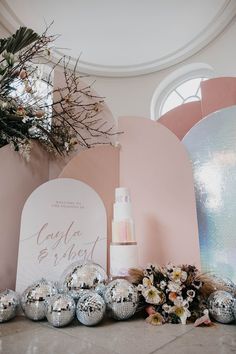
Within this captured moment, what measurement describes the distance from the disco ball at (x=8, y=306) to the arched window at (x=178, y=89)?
167cm

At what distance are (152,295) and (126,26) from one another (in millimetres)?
1822

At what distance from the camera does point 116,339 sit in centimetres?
49

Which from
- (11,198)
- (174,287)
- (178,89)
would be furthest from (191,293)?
(178,89)

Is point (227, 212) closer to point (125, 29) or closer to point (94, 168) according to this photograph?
point (94, 168)

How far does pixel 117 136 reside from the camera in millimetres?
980

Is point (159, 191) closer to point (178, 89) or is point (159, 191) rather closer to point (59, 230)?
point (59, 230)

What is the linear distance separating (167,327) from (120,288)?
5.4 inches

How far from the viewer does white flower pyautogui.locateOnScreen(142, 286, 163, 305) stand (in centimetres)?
59

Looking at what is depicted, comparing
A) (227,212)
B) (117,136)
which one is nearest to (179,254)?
(227,212)

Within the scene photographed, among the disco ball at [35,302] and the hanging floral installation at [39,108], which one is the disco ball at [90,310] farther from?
the hanging floral installation at [39,108]

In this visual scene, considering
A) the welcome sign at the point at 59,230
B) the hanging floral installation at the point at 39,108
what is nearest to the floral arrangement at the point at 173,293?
the welcome sign at the point at 59,230

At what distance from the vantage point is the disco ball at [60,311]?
1.77 ft

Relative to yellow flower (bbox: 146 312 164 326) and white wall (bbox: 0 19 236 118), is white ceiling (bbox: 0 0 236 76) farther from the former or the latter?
yellow flower (bbox: 146 312 164 326)

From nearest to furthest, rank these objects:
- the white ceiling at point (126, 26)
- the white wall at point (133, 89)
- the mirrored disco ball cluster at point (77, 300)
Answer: the mirrored disco ball cluster at point (77, 300) < the white ceiling at point (126, 26) < the white wall at point (133, 89)
